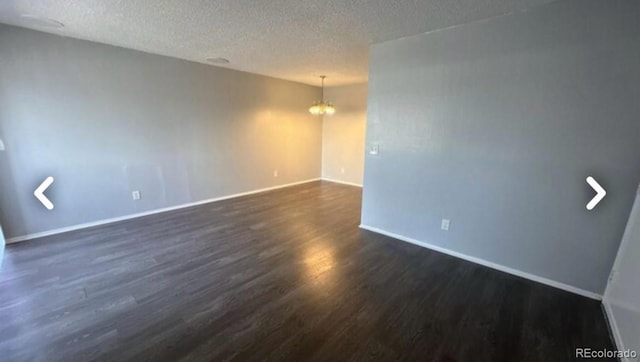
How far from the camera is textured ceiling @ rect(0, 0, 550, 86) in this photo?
2.33 meters

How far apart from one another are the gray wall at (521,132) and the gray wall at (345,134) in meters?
3.06

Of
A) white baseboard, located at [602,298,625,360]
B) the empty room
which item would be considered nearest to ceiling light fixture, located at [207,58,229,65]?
the empty room

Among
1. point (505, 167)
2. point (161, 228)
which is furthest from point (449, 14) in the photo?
point (161, 228)

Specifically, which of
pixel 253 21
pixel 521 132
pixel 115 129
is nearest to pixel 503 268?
pixel 521 132

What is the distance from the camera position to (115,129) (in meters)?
3.82

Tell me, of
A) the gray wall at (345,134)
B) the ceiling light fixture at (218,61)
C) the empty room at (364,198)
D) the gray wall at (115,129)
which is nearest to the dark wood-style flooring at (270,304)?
the empty room at (364,198)

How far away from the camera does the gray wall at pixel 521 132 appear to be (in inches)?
83.6

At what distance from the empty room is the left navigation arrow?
0.02 metres

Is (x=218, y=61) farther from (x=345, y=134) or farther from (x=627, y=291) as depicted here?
(x=627, y=291)

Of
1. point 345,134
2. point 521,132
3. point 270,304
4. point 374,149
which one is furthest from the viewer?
point 345,134

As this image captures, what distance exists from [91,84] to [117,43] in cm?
65

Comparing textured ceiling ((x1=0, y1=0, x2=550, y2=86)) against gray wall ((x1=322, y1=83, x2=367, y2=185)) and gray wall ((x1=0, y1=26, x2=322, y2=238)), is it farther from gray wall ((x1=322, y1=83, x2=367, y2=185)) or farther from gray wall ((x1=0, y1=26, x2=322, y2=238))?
gray wall ((x1=322, y1=83, x2=367, y2=185))

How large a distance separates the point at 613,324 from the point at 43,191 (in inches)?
233

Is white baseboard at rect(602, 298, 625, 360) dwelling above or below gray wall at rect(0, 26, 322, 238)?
below
